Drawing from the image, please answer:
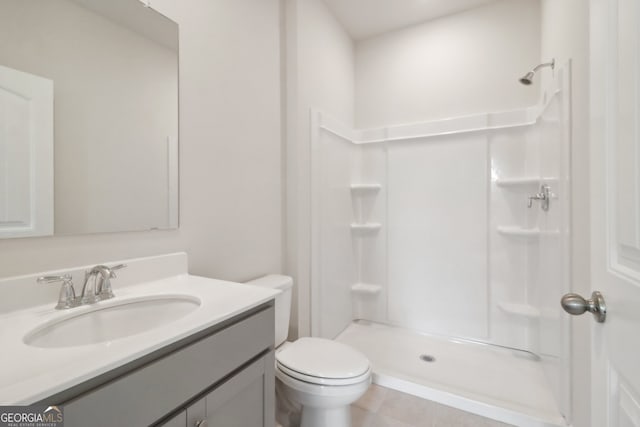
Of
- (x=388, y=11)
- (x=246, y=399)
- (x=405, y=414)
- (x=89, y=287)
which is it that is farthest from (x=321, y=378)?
(x=388, y=11)

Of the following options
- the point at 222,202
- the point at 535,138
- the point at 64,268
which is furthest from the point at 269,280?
the point at 535,138

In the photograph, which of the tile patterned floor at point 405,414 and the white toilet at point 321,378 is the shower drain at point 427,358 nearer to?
the tile patterned floor at point 405,414

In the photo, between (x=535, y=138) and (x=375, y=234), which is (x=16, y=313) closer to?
(x=375, y=234)

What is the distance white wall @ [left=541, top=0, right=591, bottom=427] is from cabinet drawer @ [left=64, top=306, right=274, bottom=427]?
130 centimetres

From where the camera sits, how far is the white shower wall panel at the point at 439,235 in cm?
219

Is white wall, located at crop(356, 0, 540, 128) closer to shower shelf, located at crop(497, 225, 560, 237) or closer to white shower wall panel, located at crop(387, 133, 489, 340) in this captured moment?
white shower wall panel, located at crop(387, 133, 489, 340)

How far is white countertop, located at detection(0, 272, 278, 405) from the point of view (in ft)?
1.54

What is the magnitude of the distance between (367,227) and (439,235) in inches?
23.7

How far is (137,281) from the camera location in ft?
3.44

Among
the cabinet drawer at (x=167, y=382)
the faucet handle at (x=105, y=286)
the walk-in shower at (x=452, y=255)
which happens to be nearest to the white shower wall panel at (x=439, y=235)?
the walk-in shower at (x=452, y=255)

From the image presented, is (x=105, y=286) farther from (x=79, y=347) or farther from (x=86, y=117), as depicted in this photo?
(x=86, y=117)

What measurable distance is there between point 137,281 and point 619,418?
1.33 meters

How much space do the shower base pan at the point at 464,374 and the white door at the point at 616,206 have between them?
112 cm

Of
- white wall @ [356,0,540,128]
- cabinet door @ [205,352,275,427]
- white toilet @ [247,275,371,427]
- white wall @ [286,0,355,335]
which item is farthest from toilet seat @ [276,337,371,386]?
white wall @ [356,0,540,128]
